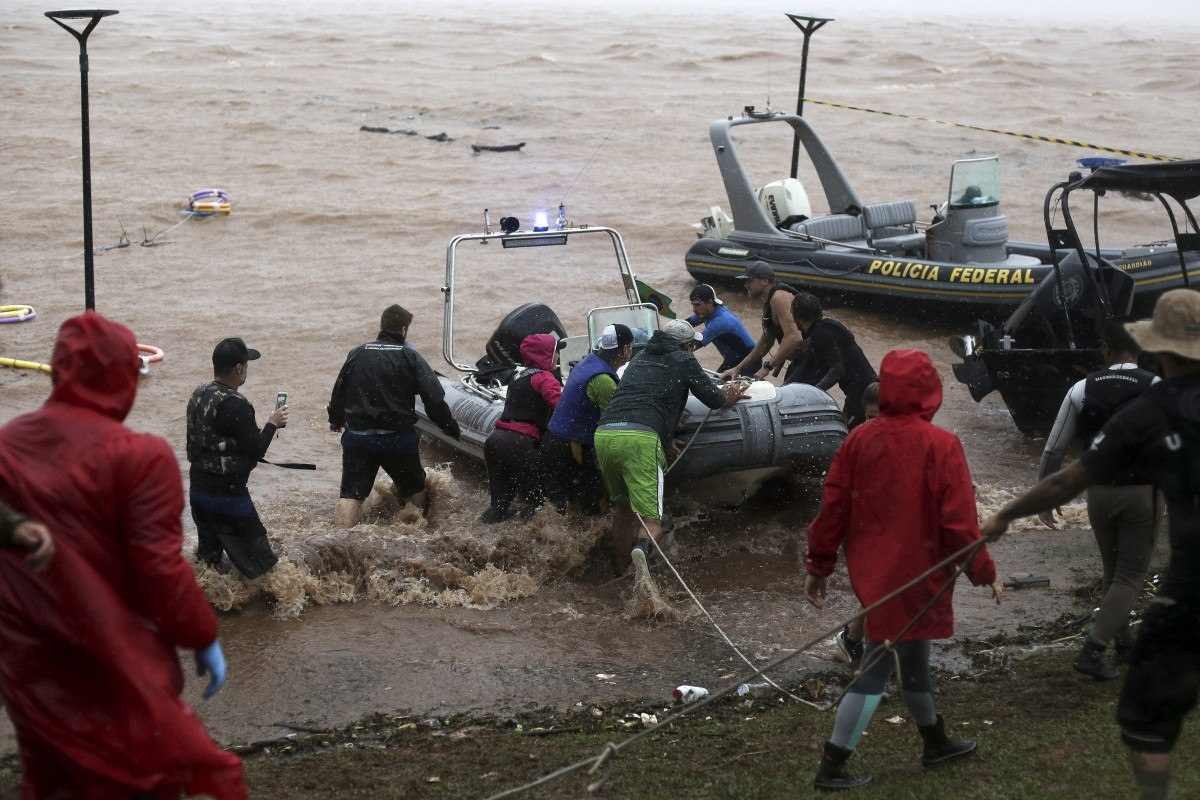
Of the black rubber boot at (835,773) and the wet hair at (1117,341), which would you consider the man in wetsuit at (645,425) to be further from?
the black rubber boot at (835,773)

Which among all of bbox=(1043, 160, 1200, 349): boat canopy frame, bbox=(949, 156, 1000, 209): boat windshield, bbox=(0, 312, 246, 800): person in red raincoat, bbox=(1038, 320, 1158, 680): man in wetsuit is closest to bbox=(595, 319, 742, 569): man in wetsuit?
bbox=(1038, 320, 1158, 680): man in wetsuit

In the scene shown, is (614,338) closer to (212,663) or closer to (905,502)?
(905,502)

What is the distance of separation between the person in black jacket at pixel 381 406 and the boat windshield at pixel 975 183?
20.3 feet

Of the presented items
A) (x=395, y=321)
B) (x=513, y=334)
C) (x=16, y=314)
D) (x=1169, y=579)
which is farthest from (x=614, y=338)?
(x=16, y=314)

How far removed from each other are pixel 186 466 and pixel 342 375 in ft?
8.98

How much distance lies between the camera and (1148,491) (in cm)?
505

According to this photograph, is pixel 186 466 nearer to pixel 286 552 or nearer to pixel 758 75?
pixel 286 552

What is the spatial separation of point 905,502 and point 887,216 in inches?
372

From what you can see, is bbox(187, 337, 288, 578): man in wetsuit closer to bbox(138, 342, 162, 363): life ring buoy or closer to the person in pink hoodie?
the person in pink hoodie

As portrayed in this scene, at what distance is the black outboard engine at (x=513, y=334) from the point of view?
851 centimetres

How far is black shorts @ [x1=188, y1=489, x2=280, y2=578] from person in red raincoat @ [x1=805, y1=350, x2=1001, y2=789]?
296 cm

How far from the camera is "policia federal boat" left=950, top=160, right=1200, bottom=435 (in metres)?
8.41

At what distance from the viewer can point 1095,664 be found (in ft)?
16.6

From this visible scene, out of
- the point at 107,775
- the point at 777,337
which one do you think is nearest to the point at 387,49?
the point at 777,337
